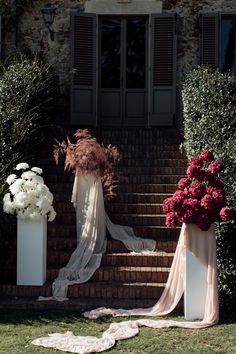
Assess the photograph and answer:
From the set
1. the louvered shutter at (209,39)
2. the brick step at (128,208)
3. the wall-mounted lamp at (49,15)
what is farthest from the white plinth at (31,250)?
the louvered shutter at (209,39)

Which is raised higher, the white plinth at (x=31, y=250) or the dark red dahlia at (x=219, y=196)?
the dark red dahlia at (x=219, y=196)

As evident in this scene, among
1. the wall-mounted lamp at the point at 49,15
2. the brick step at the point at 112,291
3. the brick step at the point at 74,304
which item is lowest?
the brick step at the point at 74,304

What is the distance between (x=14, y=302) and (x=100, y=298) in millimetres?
903

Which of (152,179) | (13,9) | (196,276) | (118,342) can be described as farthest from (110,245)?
(13,9)

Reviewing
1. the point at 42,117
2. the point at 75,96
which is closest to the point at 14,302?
the point at 42,117

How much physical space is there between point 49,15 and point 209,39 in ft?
9.80

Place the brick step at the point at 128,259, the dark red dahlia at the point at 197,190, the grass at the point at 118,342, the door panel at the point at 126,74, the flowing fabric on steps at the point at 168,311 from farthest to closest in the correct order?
the door panel at the point at 126,74 < the brick step at the point at 128,259 < the dark red dahlia at the point at 197,190 < the flowing fabric on steps at the point at 168,311 < the grass at the point at 118,342

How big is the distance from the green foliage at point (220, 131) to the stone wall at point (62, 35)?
130cm

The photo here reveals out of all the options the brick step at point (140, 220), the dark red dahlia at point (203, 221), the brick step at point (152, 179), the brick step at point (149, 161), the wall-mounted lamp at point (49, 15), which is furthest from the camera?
the wall-mounted lamp at point (49, 15)

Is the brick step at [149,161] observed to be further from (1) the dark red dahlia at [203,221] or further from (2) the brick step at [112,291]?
(1) the dark red dahlia at [203,221]

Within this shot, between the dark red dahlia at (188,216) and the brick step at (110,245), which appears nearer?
the dark red dahlia at (188,216)

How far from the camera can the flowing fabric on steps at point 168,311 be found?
4488 millimetres

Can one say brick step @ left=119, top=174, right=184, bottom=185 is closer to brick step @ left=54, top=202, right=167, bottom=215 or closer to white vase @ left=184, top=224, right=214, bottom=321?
brick step @ left=54, top=202, right=167, bottom=215

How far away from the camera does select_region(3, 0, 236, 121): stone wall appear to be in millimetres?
10039
